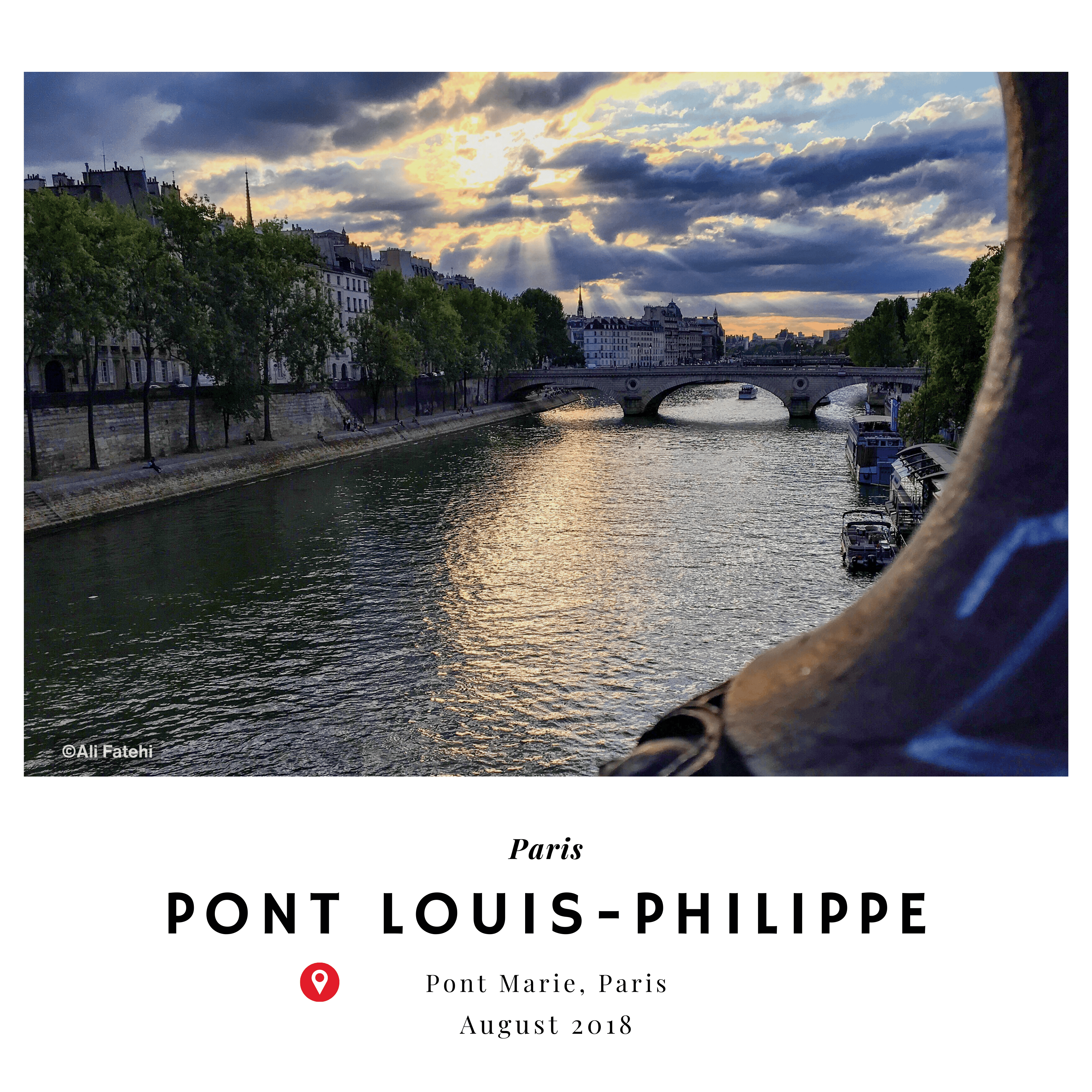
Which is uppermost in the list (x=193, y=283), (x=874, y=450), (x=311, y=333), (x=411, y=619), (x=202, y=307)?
(x=193, y=283)

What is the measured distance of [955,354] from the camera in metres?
36.4

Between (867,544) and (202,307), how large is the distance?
31.1 m

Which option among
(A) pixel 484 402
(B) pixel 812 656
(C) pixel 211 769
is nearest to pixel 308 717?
(C) pixel 211 769

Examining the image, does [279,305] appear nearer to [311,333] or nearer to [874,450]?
[311,333]

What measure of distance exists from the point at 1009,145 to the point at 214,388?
165ft

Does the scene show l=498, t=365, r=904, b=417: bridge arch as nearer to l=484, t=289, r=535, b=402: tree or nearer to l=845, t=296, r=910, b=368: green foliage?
l=484, t=289, r=535, b=402: tree

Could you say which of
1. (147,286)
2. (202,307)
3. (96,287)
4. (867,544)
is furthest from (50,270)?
(867,544)
